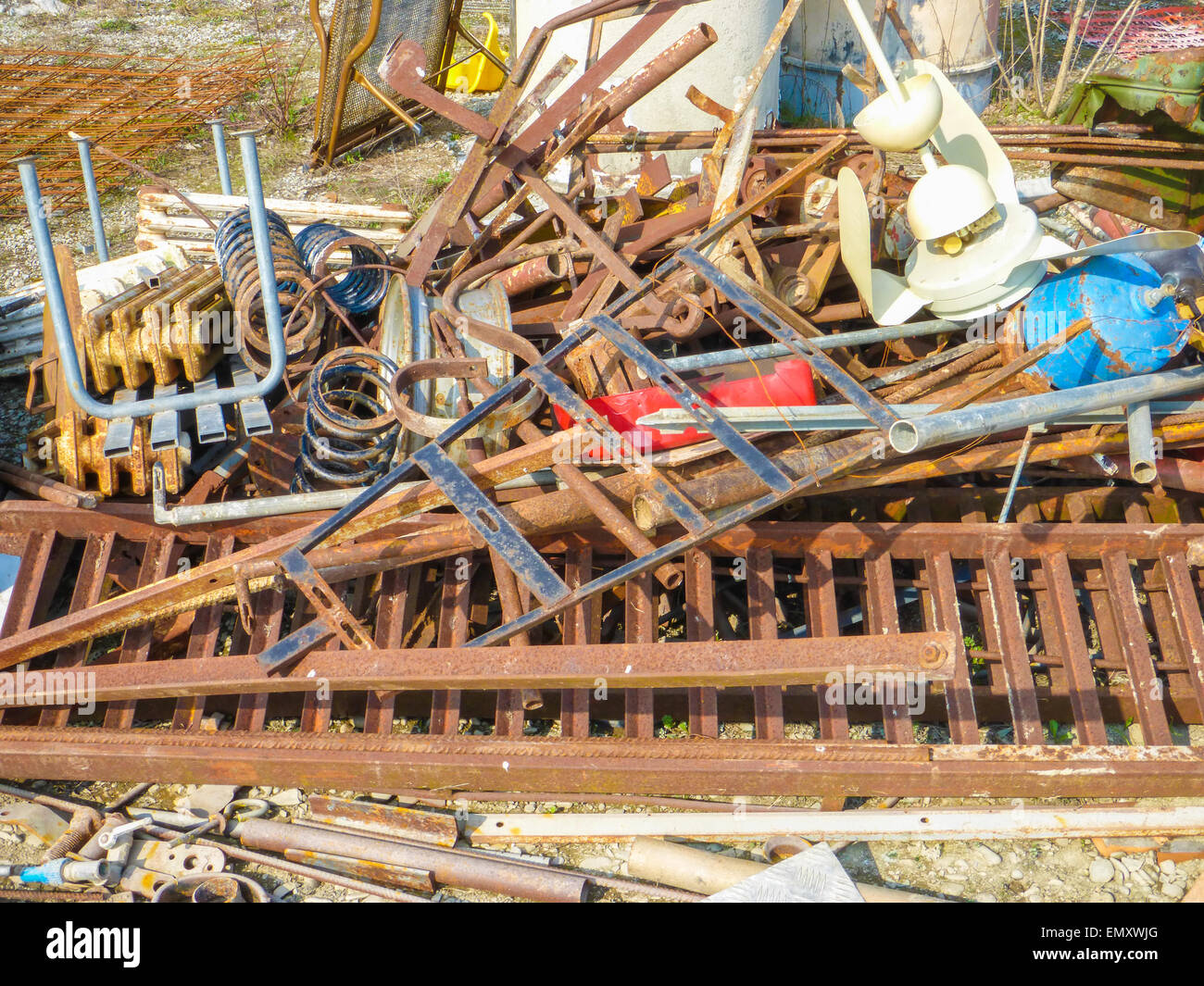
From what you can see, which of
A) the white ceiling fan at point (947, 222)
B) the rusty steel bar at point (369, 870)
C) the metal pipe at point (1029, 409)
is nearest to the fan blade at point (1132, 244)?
the white ceiling fan at point (947, 222)

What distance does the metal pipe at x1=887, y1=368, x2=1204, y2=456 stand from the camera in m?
2.91

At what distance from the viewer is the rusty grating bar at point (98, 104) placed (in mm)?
8283

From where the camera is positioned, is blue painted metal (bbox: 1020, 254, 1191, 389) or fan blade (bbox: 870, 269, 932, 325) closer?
blue painted metal (bbox: 1020, 254, 1191, 389)

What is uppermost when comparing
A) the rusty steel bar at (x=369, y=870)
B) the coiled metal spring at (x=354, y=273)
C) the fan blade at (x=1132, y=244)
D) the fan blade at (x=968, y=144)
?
the fan blade at (x=968, y=144)

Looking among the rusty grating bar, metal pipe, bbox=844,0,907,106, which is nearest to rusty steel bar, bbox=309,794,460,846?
metal pipe, bbox=844,0,907,106

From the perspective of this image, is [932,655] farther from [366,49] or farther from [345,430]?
[366,49]

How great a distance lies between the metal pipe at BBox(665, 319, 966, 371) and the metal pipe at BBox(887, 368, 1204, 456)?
34.0 inches

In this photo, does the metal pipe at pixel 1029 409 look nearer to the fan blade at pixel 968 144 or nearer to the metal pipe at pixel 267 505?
the fan blade at pixel 968 144

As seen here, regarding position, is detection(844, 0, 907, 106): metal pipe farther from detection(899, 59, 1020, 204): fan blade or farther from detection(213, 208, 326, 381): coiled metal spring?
detection(213, 208, 326, 381): coiled metal spring

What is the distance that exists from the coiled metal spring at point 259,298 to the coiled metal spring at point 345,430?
0.32m

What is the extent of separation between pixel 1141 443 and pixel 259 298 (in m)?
3.96

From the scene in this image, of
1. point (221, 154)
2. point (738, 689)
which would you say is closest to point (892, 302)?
point (738, 689)

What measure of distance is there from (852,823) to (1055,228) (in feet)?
13.8

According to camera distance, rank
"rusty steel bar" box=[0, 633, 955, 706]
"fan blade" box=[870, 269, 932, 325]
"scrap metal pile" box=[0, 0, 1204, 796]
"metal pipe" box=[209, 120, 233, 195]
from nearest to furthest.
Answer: "rusty steel bar" box=[0, 633, 955, 706], "scrap metal pile" box=[0, 0, 1204, 796], "fan blade" box=[870, 269, 932, 325], "metal pipe" box=[209, 120, 233, 195]
